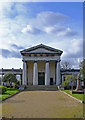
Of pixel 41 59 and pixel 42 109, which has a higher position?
pixel 41 59

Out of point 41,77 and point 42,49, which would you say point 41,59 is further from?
point 41,77

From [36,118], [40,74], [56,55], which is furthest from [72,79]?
[36,118]

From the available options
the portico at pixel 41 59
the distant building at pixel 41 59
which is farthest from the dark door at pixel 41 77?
the portico at pixel 41 59

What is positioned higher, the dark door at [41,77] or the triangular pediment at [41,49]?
the triangular pediment at [41,49]

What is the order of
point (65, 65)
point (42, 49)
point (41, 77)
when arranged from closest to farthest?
1. point (42, 49)
2. point (41, 77)
3. point (65, 65)

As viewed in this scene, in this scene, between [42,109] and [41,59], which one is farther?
[41,59]

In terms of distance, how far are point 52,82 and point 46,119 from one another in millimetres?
39075

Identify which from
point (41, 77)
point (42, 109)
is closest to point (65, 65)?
point (41, 77)

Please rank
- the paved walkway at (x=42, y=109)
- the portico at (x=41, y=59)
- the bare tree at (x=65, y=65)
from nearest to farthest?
the paved walkway at (x=42, y=109)
the portico at (x=41, y=59)
the bare tree at (x=65, y=65)

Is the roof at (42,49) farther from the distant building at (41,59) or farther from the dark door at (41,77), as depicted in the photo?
the dark door at (41,77)

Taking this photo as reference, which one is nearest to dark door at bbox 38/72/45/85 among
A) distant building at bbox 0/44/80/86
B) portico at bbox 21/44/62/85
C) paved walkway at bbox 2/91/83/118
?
distant building at bbox 0/44/80/86

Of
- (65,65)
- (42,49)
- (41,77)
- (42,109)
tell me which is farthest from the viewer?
(65,65)

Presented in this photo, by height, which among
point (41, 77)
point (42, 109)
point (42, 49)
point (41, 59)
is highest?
point (42, 49)

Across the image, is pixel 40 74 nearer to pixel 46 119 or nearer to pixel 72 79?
pixel 72 79
